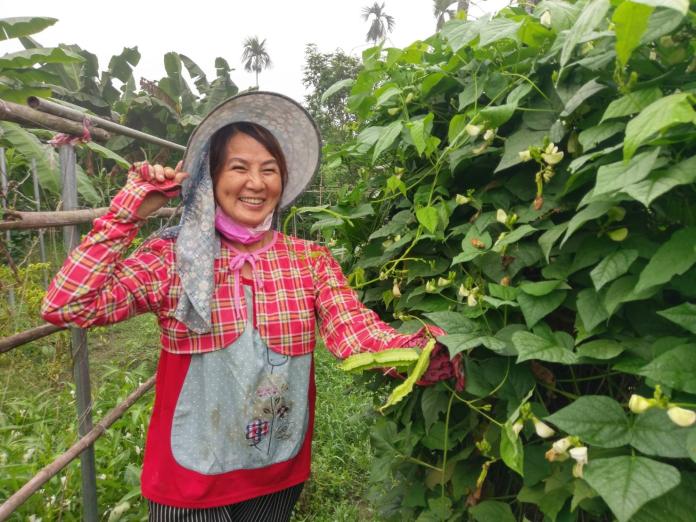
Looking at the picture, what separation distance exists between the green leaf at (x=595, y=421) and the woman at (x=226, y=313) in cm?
56

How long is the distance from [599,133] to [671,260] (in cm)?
22

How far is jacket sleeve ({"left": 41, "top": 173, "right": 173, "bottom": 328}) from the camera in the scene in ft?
3.95

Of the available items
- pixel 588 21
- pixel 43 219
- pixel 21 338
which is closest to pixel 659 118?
pixel 588 21

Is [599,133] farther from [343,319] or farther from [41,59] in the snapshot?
[41,59]

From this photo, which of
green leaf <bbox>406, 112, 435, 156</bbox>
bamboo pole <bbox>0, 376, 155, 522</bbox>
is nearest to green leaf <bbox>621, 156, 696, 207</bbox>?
green leaf <bbox>406, 112, 435, 156</bbox>

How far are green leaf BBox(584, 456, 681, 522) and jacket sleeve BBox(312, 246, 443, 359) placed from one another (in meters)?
0.54

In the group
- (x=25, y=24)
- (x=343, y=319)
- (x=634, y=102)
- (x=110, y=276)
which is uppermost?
(x=25, y=24)

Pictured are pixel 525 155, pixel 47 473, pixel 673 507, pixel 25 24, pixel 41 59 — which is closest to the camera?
pixel 673 507

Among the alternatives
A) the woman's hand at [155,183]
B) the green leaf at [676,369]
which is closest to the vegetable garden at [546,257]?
the green leaf at [676,369]

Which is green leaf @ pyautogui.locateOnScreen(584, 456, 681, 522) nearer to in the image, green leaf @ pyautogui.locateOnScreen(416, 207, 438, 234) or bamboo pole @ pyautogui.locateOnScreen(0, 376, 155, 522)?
green leaf @ pyautogui.locateOnScreen(416, 207, 438, 234)

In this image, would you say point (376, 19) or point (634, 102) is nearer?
point (634, 102)

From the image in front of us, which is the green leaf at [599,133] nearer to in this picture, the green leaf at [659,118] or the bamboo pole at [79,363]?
the green leaf at [659,118]

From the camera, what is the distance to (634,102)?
0.73m

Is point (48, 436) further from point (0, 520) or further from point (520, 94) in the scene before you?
point (520, 94)
